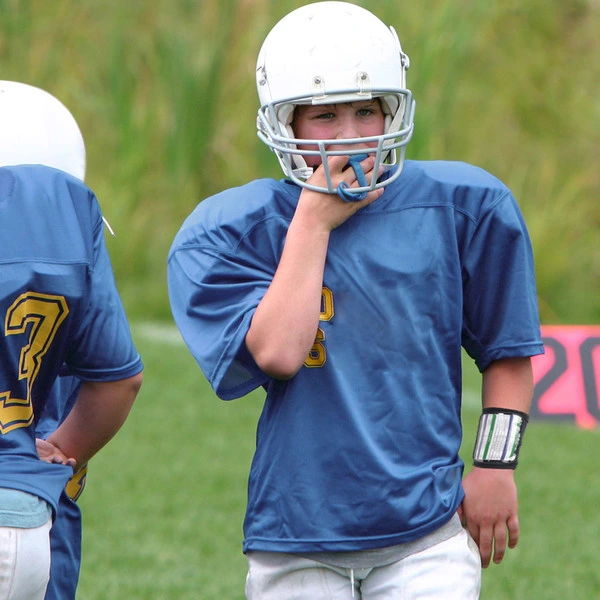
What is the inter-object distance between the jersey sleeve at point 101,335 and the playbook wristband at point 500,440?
77 cm

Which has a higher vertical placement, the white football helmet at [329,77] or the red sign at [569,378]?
the white football helmet at [329,77]

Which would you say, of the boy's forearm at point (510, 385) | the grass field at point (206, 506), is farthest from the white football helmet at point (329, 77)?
the grass field at point (206, 506)

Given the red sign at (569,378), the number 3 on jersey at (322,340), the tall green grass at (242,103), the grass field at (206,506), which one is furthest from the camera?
the tall green grass at (242,103)

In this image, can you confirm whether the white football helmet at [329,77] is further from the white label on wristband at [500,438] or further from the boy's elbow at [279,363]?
the white label on wristband at [500,438]

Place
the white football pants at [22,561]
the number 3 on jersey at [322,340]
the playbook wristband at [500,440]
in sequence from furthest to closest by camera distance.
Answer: the playbook wristband at [500,440] < the number 3 on jersey at [322,340] < the white football pants at [22,561]

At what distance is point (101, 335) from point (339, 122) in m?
0.66

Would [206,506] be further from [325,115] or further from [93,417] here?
[325,115]

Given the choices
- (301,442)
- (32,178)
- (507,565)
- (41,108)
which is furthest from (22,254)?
(507,565)

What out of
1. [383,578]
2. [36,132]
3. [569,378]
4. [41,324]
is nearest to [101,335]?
[41,324]

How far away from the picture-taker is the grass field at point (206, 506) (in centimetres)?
480

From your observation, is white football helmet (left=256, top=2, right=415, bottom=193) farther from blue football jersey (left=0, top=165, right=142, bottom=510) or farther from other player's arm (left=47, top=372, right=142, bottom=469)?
other player's arm (left=47, top=372, right=142, bottom=469)

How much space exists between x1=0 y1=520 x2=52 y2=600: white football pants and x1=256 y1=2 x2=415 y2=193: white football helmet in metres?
0.88

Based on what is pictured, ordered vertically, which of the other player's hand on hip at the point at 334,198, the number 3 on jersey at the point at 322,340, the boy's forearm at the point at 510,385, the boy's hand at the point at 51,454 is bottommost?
the boy's hand at the point at 51,454

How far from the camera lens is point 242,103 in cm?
1162
